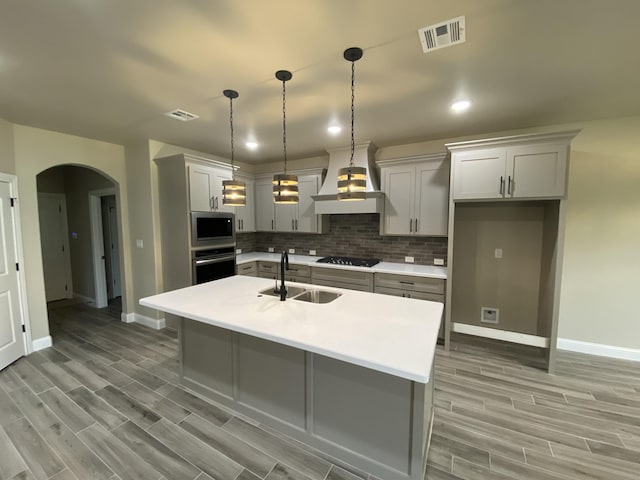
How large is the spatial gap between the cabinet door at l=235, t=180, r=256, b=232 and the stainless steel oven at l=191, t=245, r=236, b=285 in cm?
61

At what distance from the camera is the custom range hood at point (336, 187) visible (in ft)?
12.6

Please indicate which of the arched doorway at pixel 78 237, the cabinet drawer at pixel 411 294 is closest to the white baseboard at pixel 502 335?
the cabinet drawer at pixel 411 294

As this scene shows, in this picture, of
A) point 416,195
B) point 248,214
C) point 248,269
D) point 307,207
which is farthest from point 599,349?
point 248,214

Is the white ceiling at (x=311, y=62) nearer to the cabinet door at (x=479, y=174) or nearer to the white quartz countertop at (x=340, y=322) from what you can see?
the cabinet door at (x=479, y=174)

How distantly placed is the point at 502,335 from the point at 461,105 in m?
2.65

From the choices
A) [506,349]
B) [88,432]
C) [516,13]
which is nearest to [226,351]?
[88,432]

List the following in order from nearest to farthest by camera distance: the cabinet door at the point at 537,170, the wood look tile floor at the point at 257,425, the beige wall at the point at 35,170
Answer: the wood look tile floor at the point at 257,425, the cabinet door at the point at 537,170, the beige wall at the point at 35,170

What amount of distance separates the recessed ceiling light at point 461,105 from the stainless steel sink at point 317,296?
6.92 feet

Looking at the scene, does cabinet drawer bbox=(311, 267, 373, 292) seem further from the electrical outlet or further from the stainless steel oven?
the electrical outlet

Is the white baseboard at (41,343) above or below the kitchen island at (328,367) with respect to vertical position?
below

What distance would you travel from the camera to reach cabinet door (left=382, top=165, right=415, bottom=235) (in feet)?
12.2

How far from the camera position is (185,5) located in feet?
4.69

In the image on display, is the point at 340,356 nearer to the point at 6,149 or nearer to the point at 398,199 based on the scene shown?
the point at 398,199

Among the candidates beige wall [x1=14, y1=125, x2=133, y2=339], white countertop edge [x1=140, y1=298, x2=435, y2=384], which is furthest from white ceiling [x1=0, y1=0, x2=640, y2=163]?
white countertop edge [x1=140, y1=298, x2=435, y2=384]
